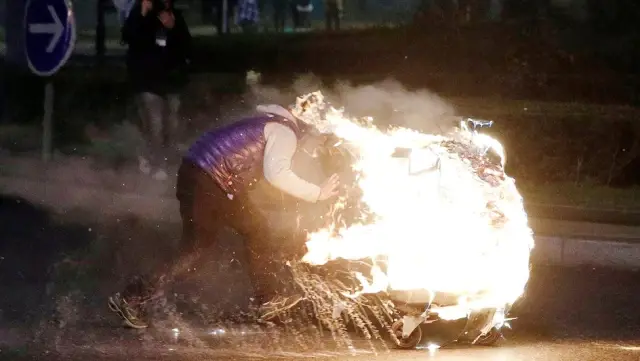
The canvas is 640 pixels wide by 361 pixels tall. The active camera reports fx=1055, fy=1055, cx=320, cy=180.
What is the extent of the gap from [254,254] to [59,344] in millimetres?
1319

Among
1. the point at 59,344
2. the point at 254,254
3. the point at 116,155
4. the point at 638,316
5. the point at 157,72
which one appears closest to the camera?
the point at 59,344

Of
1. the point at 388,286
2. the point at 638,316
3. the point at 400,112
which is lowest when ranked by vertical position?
the point at 638,316

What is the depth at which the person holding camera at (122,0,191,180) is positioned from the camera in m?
11.3

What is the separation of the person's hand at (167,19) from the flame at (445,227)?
536cm

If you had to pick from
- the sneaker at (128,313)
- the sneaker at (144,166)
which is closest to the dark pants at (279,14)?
the sneaker at (144,166)

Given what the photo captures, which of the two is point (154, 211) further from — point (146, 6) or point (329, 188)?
point (329, 188)

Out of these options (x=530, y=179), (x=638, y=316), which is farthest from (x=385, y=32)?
(x=638, y=316)

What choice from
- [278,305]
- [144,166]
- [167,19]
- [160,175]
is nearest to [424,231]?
[278,305]

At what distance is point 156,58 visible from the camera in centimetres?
1145

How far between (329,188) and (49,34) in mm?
4656

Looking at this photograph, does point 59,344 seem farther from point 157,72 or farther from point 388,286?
point 157,72

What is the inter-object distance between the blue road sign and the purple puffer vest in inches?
155

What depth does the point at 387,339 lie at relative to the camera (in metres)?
6.62

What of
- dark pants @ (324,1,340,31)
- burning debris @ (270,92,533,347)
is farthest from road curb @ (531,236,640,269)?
dark pants @ (324,1,340,31)
